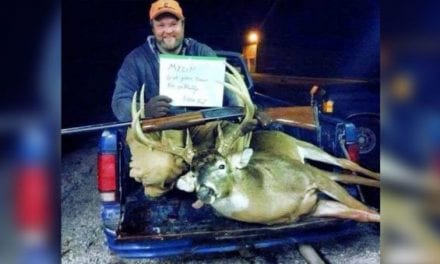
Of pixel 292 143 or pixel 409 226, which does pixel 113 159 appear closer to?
pixel 292 143

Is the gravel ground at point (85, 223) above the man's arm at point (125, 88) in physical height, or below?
below

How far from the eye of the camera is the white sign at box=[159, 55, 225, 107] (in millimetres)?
2240

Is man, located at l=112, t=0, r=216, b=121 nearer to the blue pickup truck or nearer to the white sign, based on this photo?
the white sign

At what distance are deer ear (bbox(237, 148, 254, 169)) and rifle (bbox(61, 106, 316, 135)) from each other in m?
0.12

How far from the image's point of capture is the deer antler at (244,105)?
220cm

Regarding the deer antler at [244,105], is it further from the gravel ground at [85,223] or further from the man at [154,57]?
the gravel ground at [85,223]

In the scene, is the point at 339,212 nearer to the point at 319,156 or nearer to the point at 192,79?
the point at 319,156

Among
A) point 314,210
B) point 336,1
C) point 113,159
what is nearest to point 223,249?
point 314,210

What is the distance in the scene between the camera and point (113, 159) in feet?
7.07

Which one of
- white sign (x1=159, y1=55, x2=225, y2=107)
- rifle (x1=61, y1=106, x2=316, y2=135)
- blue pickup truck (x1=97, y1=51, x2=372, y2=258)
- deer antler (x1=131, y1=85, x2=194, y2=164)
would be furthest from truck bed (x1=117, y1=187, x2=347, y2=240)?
white sign (x1=159, y1=55, x2=225, y2=107)

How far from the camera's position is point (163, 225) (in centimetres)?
217

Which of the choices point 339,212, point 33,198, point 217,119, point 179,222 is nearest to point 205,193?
point 179,222

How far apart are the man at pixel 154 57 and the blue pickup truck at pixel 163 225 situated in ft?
0.48

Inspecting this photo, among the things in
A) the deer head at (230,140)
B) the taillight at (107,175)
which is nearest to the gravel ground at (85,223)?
the taillight at (107,175)
